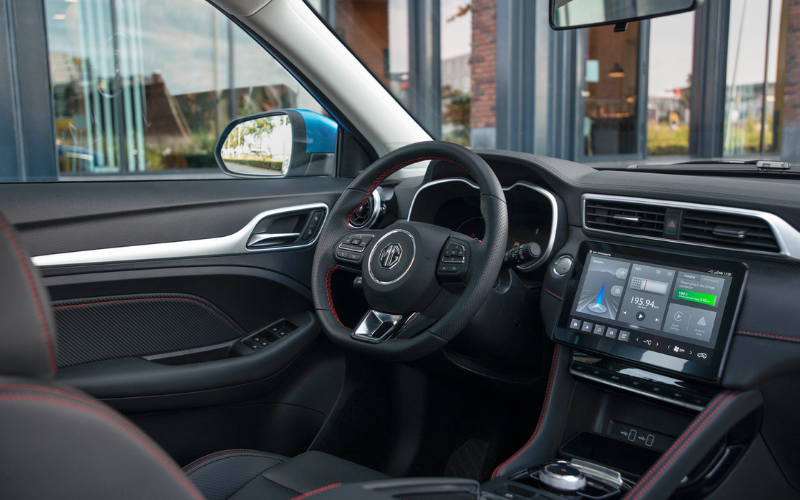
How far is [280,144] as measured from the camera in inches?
94.5

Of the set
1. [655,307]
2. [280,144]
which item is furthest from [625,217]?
[280,144]

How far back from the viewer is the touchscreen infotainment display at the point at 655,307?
150 cm

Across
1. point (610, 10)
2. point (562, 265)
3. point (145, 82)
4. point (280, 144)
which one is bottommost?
point (562, 265)

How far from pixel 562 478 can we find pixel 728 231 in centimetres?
71

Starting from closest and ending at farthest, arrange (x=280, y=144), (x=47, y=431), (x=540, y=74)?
(x=47, y=431)
(x=280, y=144)
(x=540, y=74)

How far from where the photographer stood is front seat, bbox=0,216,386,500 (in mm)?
649

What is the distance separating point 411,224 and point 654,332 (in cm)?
67

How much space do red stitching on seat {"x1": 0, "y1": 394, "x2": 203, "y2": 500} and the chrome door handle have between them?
52.9 inches

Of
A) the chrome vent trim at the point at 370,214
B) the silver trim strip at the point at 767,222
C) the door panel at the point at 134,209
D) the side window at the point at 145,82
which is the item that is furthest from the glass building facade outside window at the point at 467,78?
the silver trim strip at the point at 767,222

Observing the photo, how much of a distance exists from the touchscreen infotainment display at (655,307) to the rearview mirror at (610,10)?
0.62m

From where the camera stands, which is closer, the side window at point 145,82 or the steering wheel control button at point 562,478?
the steering wheel control button at point 562,478

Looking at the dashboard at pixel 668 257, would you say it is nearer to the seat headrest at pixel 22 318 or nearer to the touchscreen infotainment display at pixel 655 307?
the touchscreen infotainment display at pixel 655 307

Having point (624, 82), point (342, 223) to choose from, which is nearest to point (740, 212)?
point (342, 223)

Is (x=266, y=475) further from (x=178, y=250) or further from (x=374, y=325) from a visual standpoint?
(x=178, y=250)
